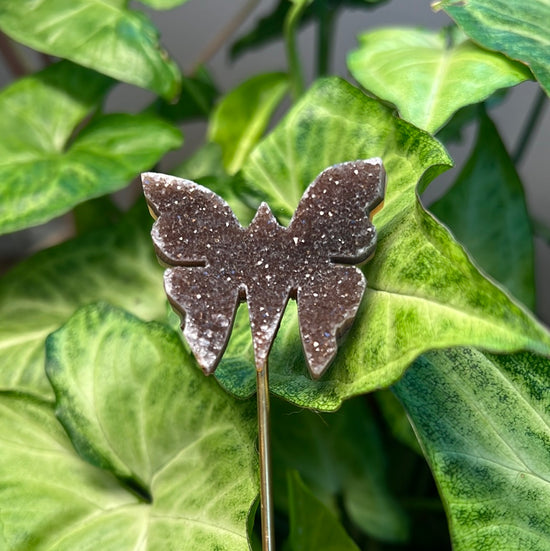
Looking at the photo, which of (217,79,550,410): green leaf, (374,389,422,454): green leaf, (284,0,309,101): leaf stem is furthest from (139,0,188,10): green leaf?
(374,389,422,454): green leaf

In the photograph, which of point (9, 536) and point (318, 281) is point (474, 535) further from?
point (9, 536)

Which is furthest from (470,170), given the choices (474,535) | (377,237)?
(474,535)

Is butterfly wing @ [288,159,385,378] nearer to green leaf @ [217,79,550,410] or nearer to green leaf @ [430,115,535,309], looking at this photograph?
green leaf @ [217,79,550,410]

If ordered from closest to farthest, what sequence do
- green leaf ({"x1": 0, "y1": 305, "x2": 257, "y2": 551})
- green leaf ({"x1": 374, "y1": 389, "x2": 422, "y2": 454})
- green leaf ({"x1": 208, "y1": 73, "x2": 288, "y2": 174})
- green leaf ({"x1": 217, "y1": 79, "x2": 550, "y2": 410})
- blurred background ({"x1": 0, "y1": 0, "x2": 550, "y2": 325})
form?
1. green leaf ({"x1": 217, "y1": 79, "x2": 550, "y2": 410})
2. green leaf ({"x1": 0, "y1": 305, "x2": 257, "y2": 551})
3. green leaf ({"x1": 374, "y1": 389, "x2": 422, "y2": 454})
4. green leaf ({"x1": 208, "y1": 73, "x2": 288, "y2": 174})
5. blurred background ({"x1": 0, "y1": 0, "x2": 550, "y2": 325})

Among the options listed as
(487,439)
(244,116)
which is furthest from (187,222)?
(244,116)

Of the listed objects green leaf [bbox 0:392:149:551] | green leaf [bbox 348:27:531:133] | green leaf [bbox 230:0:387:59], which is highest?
green leaf [bbox 348:27:531:133]

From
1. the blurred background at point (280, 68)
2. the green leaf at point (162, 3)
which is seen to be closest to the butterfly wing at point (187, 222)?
the green leaf at point (162, 3)

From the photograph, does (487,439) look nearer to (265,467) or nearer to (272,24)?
(265,467)
